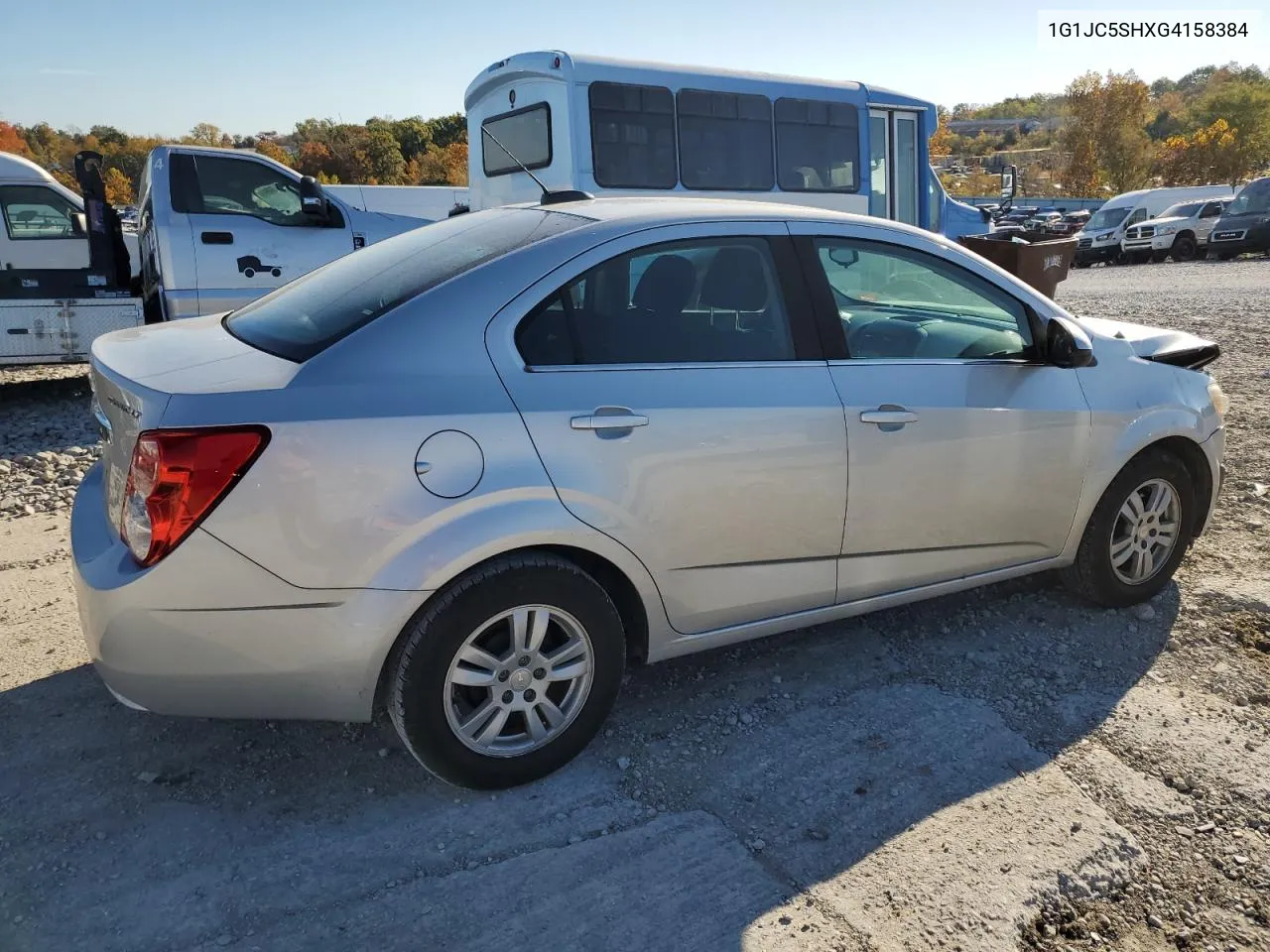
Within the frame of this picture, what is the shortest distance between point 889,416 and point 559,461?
1.21 meters

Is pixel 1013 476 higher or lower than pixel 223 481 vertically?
lower

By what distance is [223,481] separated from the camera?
2.46 meters

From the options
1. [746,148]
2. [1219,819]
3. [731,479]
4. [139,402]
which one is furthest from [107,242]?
[1219,819]

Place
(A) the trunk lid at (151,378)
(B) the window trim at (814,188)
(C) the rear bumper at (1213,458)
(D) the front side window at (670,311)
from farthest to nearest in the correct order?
(B) the window trim at (814,188), (C) the rear bumper at (1213,458), (D) the front side window at (670,311), (A) the trunk lid at (151,378)

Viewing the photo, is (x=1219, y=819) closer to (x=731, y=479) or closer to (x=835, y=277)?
(x=731, y=479)

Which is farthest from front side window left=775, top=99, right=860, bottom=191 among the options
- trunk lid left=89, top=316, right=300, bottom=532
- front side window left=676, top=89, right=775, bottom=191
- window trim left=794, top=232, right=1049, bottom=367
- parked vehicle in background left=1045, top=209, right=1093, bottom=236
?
parked vehicle in background left=1045, top=209, right=1093, bottom=236

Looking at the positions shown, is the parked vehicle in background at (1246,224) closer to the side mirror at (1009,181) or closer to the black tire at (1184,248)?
the black tire at (1184,248)

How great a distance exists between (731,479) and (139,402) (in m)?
1.68

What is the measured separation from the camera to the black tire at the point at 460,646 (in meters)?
2.66

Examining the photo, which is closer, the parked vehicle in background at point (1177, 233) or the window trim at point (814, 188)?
the window trim at point (814, 188)

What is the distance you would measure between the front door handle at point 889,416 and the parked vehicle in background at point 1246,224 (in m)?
25.5

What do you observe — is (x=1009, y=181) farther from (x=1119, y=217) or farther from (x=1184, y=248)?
(x=1119, y=217)

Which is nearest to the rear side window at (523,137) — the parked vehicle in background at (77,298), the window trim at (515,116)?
the window trim at (515,116)

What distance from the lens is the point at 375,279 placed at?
10.2 ft
